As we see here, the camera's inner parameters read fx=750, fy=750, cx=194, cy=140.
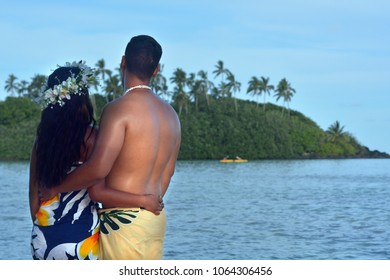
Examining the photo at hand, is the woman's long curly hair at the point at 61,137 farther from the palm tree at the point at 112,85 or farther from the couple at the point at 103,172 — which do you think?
the palm tree at the point at 112,85

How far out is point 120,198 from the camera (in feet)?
10.0

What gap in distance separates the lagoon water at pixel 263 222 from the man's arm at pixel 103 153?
40.5 feet

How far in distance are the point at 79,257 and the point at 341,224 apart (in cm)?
2200

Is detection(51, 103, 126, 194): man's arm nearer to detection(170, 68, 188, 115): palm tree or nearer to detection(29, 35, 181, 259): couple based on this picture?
detection(29, 35, 181, 259): couple

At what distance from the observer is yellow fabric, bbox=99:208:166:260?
3.07m

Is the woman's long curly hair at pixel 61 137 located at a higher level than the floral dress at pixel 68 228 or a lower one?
higher

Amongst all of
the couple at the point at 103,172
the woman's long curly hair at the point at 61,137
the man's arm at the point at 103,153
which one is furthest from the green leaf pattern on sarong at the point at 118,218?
the woman's long curly hair at the point at 61,137

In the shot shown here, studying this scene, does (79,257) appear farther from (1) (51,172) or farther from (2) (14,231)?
(2) (14,231)

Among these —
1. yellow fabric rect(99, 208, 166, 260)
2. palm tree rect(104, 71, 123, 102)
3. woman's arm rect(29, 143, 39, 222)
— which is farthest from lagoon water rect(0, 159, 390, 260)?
palm tree rect(104, 71, 123, 102)

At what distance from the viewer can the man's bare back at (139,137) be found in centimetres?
306

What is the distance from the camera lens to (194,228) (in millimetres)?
21766

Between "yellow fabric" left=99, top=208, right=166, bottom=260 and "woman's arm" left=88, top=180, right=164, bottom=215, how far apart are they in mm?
26

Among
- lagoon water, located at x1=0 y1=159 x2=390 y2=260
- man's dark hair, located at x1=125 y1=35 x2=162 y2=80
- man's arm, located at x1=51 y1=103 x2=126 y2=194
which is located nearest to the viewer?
man's arm, located at x1=51 y1=103 x2=126 y2=194
